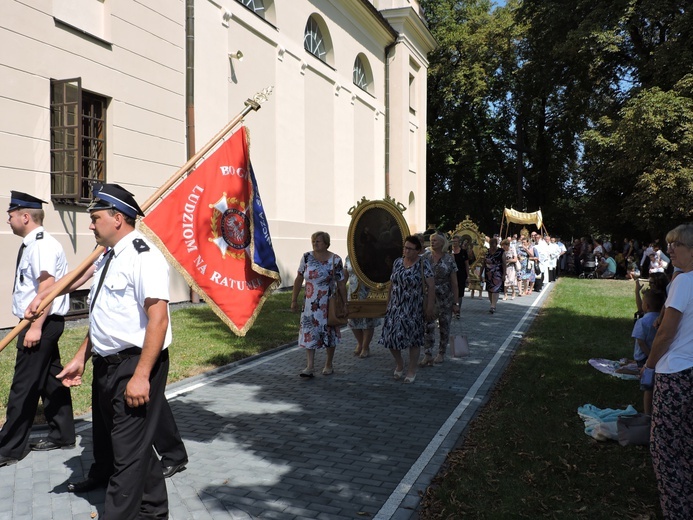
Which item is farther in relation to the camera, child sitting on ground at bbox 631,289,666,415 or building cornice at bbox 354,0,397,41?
building cornice at bbox 354,0,397,41

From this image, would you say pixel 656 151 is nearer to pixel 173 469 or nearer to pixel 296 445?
pixel 296 445

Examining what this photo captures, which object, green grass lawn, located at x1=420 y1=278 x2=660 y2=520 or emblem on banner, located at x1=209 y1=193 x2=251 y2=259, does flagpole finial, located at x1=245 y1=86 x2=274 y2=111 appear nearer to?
emblem on banner, located at x1=209 y1=193 x2=251 y2=259

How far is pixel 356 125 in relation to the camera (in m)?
28.0

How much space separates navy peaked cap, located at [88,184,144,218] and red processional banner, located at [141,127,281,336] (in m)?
1.43

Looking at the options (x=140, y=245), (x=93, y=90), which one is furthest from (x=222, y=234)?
(x=93, y=90)

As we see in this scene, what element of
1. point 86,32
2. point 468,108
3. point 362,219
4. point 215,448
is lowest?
point 215,448

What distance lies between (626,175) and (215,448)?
27749 millimetres

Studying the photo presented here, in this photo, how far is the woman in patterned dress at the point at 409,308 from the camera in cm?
865

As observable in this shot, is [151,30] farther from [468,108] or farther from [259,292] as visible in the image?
[468,108]

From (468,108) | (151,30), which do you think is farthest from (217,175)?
(468,108)

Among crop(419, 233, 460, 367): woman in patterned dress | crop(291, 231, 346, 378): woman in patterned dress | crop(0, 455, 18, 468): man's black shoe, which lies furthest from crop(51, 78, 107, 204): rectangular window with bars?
crop(0, 455, 18, 468): man's black shoe

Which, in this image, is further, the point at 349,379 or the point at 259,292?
the point at 349,379

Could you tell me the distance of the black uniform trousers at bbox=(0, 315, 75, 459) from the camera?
5.28m

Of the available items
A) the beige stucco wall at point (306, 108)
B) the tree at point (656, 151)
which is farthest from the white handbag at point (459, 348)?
the tree at point (656, 151)
